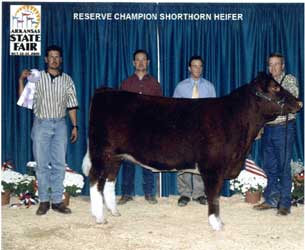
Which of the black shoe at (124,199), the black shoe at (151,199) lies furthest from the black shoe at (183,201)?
the black shoe at (124,199)

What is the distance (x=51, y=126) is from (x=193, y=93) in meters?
1.94

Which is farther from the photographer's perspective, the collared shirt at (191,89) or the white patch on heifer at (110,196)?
the collared shirt at (191,89)

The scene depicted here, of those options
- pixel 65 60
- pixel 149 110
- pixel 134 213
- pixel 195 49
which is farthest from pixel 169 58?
pixel 134 213

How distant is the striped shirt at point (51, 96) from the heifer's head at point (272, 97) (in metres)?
2.26

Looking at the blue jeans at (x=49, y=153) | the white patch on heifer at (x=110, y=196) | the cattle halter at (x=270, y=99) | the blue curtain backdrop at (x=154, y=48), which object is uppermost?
the blue curtain backdrop at (x=154, y=48)

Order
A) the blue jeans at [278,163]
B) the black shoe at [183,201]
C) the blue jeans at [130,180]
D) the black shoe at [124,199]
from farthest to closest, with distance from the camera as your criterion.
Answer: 1. the blue jeans at [130,180]
2. the black shoe at [124,199]
3. the black shoe at [183,201]
4. the blue jeans at [278,163]

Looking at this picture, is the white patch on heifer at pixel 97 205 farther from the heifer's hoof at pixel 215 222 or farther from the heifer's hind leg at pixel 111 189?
the heifer's hoof at pixel 215 222

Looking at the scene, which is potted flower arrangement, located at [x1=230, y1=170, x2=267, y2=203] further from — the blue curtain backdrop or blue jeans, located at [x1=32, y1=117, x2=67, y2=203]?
blue jeans, located at [x1=32, y1=117, x2=67, y2=203]

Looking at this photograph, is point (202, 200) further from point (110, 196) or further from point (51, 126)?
point (51, 126)

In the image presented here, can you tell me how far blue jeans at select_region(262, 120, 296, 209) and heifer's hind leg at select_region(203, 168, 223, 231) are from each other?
42.7 inches

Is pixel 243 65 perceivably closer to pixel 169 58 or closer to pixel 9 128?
pixel 169 58

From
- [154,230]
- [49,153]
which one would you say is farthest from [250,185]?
[49,153]

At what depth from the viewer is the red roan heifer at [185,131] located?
16.1 ft

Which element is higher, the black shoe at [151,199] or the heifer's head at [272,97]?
the heifer's head at [272,97]
